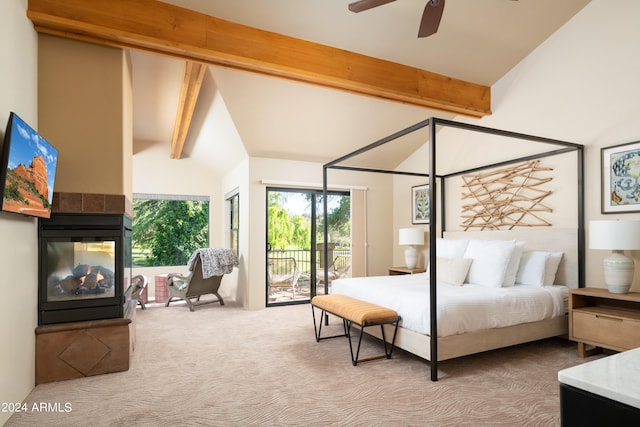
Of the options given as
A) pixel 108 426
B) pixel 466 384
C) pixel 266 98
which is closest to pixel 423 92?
pixel 266 98

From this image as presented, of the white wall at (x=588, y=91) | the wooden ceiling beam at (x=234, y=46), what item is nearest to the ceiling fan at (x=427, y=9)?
the wooden ceiling beam at (x=234, y=46)

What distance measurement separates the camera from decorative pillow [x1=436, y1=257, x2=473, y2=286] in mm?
3900

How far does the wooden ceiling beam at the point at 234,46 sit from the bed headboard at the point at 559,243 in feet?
5.67

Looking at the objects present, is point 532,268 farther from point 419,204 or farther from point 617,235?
point 419,204

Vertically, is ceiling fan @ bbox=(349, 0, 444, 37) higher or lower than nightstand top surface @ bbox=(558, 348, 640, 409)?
higher

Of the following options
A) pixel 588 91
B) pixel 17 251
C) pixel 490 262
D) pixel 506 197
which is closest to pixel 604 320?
pixel 490 262

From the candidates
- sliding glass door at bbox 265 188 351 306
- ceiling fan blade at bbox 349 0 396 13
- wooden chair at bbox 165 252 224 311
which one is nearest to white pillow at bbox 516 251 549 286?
sliding glass door at bbox 265 188 351 306

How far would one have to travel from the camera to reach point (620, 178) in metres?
3.51

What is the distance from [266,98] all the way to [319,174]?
5.95 ft

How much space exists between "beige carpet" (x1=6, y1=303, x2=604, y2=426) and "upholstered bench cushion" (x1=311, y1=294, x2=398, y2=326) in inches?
15.2

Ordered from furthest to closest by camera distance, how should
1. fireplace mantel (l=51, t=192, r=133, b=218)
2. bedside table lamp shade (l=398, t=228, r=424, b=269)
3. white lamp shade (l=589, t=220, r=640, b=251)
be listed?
bedside table lamp shade (l=398, t=228, r=424, b=269) < white lamp shade (l=589, t=220, r=640, b=251) < fireplace mantel (l=51, t=192, r=133, b=218)

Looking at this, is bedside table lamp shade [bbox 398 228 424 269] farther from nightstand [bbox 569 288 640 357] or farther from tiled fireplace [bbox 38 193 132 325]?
tiled fireplace [bbox 38 193 132 325]

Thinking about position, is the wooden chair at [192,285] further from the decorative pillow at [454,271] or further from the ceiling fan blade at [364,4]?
the ceiling fan blade at [364,4]

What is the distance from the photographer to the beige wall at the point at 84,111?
3041mm
